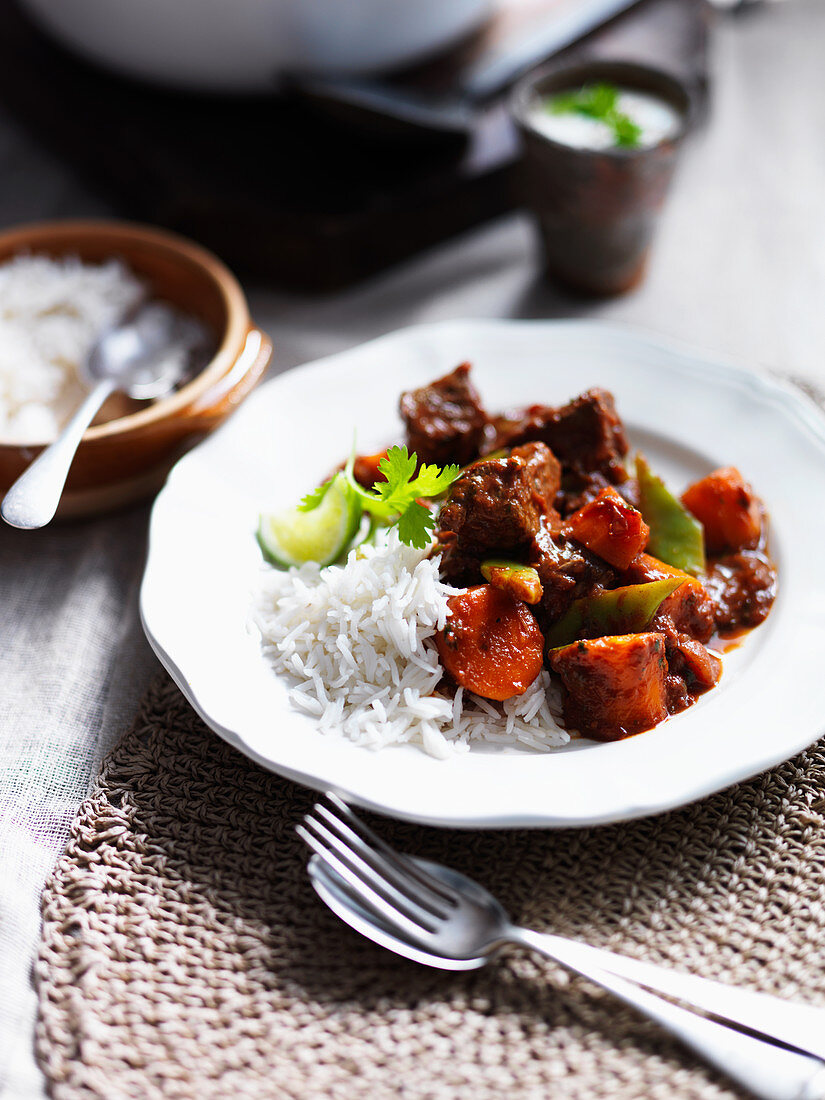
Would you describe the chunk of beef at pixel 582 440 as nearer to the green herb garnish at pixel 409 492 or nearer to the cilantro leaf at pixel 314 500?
the green herb garnish at pixel 409 492

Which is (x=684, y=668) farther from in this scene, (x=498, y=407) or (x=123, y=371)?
(x=123, y=371)

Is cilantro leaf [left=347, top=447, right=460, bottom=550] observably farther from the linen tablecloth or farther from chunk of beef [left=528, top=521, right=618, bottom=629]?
the linen tablecloth

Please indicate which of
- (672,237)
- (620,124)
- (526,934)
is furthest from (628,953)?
(672,237)

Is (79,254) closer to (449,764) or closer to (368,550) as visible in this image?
(368,550)

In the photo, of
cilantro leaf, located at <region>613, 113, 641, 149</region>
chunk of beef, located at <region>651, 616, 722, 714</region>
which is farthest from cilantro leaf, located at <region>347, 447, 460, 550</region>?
cilantro leaf, located at <region>613, 113, 641, 149</region>

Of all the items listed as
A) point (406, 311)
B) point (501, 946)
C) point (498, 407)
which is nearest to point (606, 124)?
point (406, 311)
